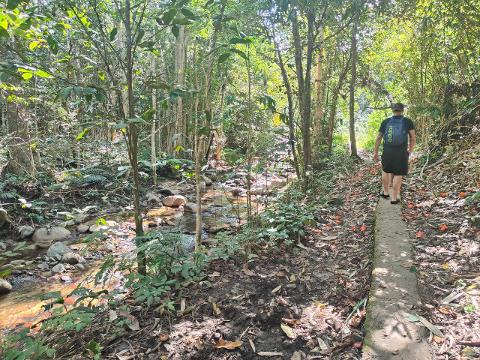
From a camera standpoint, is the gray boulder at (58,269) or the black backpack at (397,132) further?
the gray boulder at (58,269)

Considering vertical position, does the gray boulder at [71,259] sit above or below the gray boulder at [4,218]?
below

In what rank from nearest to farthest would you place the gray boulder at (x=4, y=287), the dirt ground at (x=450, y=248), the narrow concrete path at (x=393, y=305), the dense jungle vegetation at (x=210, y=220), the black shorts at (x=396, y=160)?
1. the narrow concrete path at (x=393, y=305)
2. the dirt ground at (x=450, y=248)
3. the dense jungle vegetation at (x=210, y=220)
4. the gray boulder at (x=4, y=287)
5. the black shorts at (x=396, y=160)

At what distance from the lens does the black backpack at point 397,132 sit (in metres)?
5.64

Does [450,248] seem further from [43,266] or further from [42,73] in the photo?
[43,266]

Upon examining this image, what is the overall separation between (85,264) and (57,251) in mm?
650

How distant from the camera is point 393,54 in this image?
13.1 m

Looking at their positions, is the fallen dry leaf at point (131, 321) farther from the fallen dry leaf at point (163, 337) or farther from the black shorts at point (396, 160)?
the black shorts at point (396, 160)

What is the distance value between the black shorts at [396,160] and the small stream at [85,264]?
2.08m

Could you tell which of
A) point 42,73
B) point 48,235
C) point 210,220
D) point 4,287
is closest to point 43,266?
point 4,287

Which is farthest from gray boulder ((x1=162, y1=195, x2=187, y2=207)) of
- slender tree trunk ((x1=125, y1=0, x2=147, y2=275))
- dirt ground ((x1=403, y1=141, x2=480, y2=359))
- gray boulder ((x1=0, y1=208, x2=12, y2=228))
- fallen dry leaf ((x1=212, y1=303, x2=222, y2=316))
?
fallen dry leaf ((x1=212, y1=303, x2=222, y2=316))

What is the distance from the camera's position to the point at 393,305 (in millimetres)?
2879

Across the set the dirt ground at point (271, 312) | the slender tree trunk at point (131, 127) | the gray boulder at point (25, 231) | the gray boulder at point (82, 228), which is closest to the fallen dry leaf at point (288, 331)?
the dirt ground at point (271, 312)

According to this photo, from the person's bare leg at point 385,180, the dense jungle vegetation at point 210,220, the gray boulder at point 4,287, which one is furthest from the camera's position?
the person's bare leg at point 385,180

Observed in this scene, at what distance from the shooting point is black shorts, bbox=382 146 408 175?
18.4ft
